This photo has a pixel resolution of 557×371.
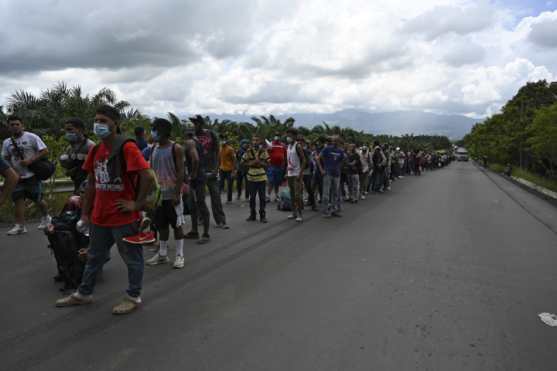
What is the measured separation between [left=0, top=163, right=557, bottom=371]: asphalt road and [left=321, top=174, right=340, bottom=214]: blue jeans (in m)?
2.50

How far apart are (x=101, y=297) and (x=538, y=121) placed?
16.4m

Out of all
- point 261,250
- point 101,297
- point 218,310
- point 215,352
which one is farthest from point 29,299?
point 261,250

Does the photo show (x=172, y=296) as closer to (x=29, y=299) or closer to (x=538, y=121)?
(x=29, y=299)

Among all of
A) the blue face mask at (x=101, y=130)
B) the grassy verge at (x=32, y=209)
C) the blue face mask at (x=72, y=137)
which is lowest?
the grassy verge at (x=32, y=209)

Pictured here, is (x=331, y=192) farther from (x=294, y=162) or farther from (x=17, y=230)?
(x=17, y=230)

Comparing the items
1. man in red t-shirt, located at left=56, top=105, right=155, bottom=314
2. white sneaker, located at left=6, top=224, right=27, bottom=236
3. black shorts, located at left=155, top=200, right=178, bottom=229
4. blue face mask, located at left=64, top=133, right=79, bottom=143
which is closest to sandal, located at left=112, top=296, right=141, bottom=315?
man in red t-shirt, located at left=56, top=105, right=155, bottom=314

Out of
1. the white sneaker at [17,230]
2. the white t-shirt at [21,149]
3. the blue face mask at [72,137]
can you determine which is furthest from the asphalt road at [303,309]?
the blue face mask at [72,137]

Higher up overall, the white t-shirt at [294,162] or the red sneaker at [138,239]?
the white t-shirt at [294,162]

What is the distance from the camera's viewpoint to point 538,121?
53.3 feet

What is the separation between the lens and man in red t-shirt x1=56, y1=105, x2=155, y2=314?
4.05 meters

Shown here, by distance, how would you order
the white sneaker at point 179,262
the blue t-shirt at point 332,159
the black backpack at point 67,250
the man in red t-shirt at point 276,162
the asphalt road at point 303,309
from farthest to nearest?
1. the man in red t-shirt at point 276,162
2. the blue t-shirt at point 332,159
3. the white sneaker at point 179,262
4. the black backpack at point 67,250
5. the asphalt road at point 303,309

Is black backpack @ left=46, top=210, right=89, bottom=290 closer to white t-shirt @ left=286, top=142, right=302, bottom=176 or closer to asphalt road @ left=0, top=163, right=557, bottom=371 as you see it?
asphalt road @ left=0, top=163, right=557, bottom=371

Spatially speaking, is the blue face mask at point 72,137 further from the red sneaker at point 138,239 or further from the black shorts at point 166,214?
the red sneaker at point 138,239

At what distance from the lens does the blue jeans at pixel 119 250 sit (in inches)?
164
